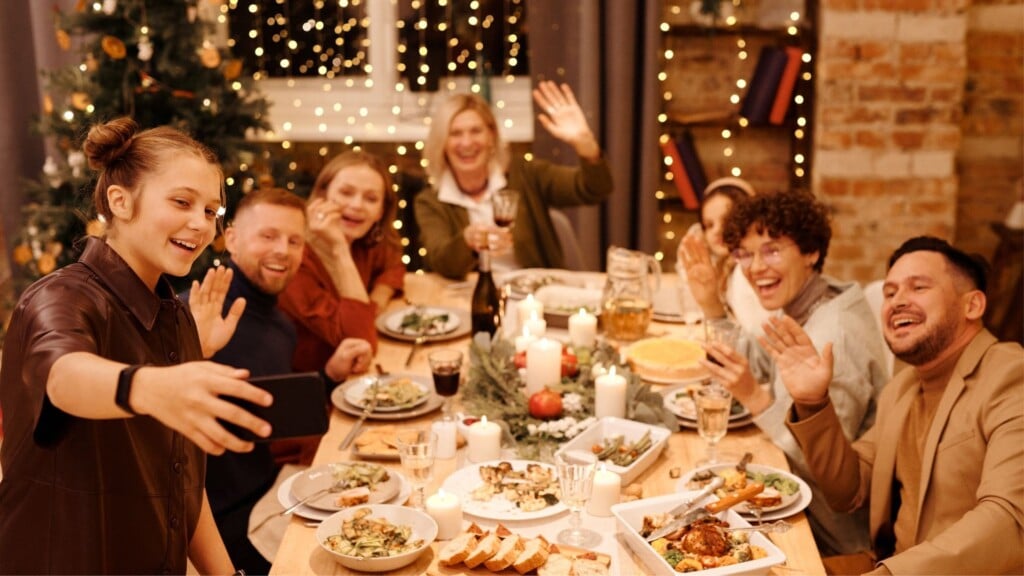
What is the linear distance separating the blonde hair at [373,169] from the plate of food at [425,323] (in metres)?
0.30

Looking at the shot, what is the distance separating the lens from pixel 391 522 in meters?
1.82

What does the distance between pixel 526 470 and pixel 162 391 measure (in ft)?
3.26

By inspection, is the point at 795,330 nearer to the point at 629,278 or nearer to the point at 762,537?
the point at 762,537

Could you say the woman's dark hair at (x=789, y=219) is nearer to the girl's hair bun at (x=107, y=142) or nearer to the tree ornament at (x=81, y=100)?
the girl's hair bun at (x=107, y=142)

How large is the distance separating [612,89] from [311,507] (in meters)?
3.03

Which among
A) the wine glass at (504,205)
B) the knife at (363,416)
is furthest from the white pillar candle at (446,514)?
the wine glass at (504,205)

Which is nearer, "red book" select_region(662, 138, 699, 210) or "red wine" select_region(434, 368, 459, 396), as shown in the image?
"red wine" select_region(434, 368, 459, 396)

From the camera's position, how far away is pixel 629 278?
9.48ft

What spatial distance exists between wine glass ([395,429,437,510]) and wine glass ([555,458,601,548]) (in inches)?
9.1

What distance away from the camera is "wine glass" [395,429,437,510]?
1848mm

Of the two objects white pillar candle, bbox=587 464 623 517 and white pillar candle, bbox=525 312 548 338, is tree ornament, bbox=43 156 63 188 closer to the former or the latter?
white pillar candle, bbox=525 312 548 338

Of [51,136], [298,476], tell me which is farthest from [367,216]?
[51,136]

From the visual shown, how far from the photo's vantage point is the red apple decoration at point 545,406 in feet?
7.42

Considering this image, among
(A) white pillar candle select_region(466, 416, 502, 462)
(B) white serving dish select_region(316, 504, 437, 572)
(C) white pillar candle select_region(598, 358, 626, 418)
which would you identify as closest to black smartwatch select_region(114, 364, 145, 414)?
(B) white serving dish select_region(316, 504, 437, 572)
